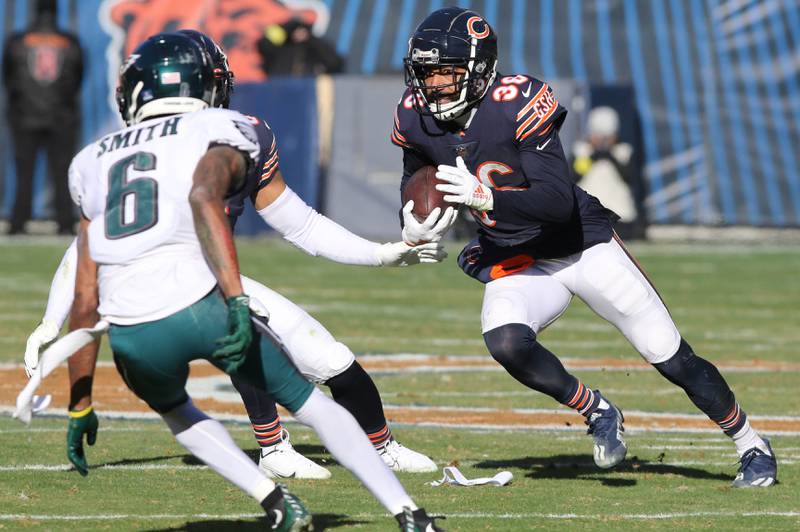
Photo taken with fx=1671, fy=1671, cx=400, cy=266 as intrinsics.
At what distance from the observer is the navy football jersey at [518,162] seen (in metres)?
6.02

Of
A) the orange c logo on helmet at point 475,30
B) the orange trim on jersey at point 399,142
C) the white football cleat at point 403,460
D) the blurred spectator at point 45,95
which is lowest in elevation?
the blurred spectator at point 45,95

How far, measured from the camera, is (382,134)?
18.2 meters

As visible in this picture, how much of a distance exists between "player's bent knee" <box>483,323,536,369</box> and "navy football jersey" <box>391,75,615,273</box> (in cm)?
36

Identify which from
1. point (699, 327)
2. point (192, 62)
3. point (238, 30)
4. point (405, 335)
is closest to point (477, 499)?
point (192, 62)

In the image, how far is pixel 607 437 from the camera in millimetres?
6117

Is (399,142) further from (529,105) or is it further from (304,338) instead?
(304,338)

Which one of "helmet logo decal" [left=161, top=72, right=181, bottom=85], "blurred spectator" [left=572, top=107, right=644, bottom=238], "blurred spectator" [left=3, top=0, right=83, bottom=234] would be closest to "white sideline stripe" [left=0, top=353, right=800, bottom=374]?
"helmet logo decal" [left=161, top=72, right=181, bottom=85]

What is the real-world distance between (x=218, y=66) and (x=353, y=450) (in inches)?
52.9

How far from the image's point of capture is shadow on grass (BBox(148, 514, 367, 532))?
513 centimetres

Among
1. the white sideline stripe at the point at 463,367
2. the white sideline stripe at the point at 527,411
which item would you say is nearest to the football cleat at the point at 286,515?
the white sideline stripe at the point at 527,411

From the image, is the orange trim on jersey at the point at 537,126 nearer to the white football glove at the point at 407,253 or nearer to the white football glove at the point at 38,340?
the white football glove at the point at 407,253

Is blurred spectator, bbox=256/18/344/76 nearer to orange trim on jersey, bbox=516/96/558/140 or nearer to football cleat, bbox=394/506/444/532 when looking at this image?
orange trim on jersey, bbox=516/96/558/140

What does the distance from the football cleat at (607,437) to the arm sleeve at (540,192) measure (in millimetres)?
762

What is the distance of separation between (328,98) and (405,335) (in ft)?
25.0
